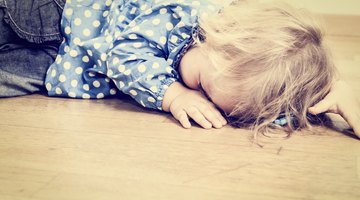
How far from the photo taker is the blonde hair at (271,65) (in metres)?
0.75

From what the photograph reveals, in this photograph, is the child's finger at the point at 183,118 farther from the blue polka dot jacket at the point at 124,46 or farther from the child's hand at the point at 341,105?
the child's hand at the point at 341,105

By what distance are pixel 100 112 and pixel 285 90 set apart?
0.37 m

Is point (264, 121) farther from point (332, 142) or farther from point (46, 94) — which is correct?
point (46, 94)

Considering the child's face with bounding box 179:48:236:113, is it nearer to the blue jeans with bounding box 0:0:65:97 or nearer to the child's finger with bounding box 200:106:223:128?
the child's finger with bounding box 200:106:223:128

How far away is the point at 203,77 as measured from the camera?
2.67 feet

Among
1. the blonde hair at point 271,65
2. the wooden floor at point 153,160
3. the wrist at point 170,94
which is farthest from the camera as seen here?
the wrist at point 170,94

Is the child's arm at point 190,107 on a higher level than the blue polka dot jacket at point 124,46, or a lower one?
lower

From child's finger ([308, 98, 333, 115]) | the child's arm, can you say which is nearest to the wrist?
the child's arm

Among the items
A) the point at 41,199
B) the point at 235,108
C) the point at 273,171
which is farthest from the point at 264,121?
the point at 41,199

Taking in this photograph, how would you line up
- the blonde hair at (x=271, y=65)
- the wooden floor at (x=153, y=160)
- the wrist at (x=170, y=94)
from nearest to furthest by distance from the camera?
the wooden floor at (x=153, y=160)
the blonde hair at (x=271, y=65)
the wrist at (x=170, y=94)

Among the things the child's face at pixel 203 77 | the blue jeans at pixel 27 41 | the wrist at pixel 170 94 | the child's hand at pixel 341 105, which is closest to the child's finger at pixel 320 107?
the child's hand at pixel 341 105

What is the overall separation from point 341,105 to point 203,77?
273mm

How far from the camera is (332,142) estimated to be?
2.46 feet

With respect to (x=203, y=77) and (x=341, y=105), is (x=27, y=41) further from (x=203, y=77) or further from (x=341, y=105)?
(x=341, y=105)
